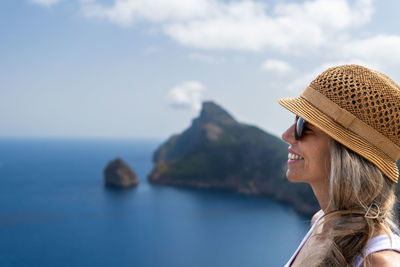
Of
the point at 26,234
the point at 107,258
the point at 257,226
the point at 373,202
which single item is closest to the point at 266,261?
the point at 257,226

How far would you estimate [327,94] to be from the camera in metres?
1.81

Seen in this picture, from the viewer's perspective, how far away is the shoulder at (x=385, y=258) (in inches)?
56.7

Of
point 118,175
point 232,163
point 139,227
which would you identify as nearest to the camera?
point 139,227

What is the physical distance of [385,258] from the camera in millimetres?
1463

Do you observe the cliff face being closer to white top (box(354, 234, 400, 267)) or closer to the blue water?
the blue water

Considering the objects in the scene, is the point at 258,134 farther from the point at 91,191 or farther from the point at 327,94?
the point at 327,94

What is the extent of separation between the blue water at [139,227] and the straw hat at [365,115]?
44.6 metres

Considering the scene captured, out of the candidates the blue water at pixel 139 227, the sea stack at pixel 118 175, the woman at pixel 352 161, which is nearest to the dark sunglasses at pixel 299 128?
the woman at pixel 352 161

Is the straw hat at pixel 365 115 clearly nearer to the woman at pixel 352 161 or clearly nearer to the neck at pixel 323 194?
the woman at pixel 352 161

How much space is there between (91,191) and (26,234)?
26339 mm

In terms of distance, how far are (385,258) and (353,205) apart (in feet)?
0.97

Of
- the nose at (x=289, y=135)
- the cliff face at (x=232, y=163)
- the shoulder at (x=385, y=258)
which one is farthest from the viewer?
the cliff face at (x=232, y=163)

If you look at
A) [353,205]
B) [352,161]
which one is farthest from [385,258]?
[352,161]

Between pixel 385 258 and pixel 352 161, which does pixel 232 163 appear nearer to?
pixel 352 161
